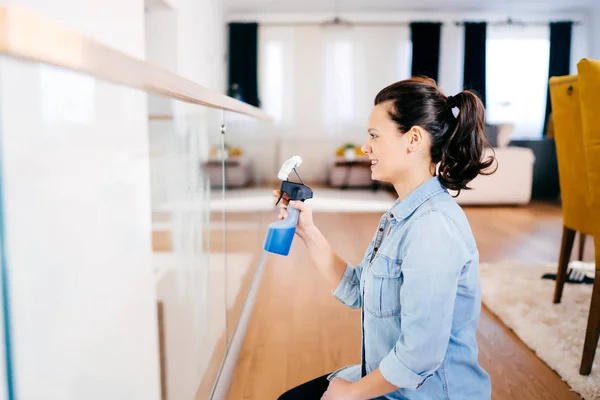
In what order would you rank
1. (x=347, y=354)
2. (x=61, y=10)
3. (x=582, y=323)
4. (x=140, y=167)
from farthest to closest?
(x=61, y=10) < (x=582, y=323) < (x=347, y=354) < (x=140, y=167)

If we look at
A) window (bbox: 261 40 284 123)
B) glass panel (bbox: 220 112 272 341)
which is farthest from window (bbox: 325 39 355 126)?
glass panel (bbox: 220 112 272 341)

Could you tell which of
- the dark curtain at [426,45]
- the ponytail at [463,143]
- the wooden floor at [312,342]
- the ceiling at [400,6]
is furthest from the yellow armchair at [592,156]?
the dark curtain at [426,45]

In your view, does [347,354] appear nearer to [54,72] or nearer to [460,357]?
[460,357]

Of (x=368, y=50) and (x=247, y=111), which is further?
(x=368, y=50)

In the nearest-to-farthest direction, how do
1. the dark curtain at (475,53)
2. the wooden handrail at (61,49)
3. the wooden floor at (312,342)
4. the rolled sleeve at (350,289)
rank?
the wooden handrail at (61,49) → the rolled sleeve at (350,289) → the wooden floor at (312,342) → the dark curtain at (475,53)

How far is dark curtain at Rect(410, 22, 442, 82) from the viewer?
773 cm

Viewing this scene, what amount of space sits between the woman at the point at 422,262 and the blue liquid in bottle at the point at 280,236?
16 centimetres

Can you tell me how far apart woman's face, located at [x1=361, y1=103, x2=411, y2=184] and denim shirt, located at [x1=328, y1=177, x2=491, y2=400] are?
2.1 inches

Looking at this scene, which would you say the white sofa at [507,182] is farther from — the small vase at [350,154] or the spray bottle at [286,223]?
the spray bottle at [286,223]

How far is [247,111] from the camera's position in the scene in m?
1.67

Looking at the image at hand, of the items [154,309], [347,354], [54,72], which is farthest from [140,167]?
[347,354]

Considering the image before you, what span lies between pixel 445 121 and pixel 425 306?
0.33 metres

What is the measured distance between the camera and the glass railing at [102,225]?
39 centimetres

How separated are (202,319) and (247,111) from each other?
73 centimetres
